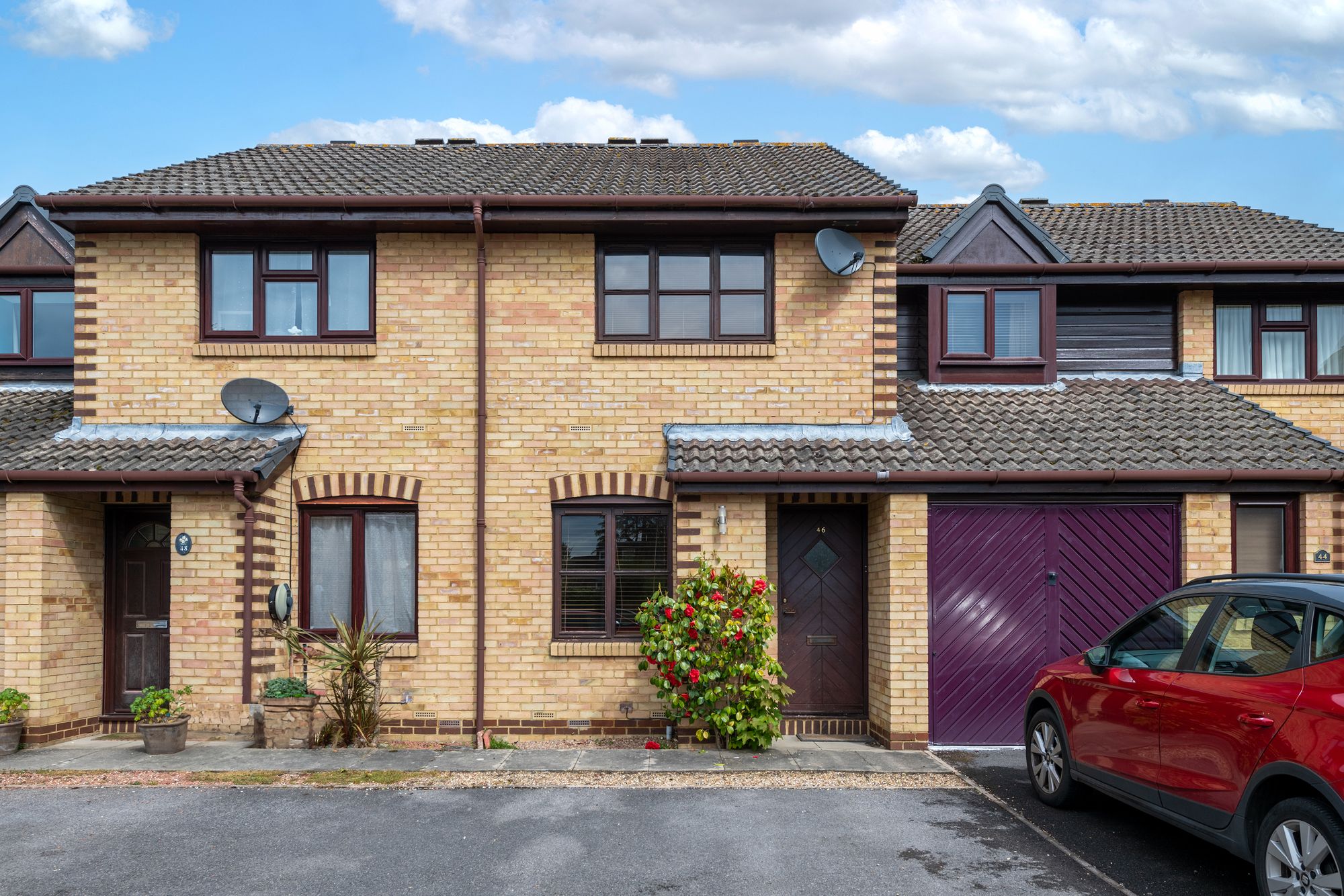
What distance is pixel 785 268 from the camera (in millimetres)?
10203

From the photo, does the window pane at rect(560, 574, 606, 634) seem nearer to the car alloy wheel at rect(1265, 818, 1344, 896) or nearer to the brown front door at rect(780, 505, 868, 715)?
the brown front door at rect(780, 505, 868, 715)

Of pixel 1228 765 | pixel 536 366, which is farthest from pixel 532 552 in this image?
pixel 1228 765

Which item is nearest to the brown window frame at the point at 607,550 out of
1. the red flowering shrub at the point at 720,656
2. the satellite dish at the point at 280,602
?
the red flowering shrub at the point at 720,656

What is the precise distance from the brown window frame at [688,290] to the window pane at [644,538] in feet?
6.13

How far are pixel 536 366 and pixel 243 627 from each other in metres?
3.86

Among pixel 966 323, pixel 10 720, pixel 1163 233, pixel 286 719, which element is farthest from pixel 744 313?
pixel 10 720

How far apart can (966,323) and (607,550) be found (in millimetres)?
5150

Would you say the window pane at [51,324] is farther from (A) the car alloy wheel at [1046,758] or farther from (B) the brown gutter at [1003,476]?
(A) the car alloy wheel at [1046,758]

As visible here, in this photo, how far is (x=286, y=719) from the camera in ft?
29.7

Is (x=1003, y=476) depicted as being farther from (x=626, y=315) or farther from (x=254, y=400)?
(x=254, y=400)

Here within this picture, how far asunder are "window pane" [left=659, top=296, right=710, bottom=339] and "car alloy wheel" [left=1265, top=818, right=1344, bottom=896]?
685cm

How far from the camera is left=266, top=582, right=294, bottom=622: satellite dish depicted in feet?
29.9

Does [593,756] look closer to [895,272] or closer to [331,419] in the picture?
[331,419]

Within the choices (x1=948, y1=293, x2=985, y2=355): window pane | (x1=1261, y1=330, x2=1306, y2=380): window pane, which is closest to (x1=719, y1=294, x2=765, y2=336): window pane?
(x1=948, y1=293, x2=985, y2=355): window pane
